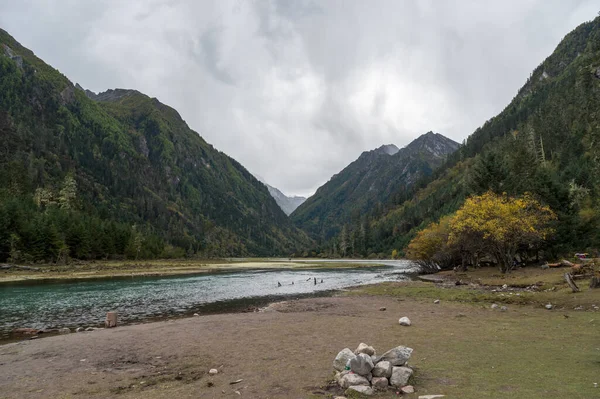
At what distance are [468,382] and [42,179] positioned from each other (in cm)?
21940

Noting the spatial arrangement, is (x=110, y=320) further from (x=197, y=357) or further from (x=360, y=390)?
(x=360, y=390)

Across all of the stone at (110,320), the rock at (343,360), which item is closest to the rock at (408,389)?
the rock at (343,360)

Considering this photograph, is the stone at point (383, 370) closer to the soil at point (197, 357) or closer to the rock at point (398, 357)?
the rock at point (398, 357)

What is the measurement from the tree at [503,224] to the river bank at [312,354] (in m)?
18.9

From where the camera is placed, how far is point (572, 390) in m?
9.52

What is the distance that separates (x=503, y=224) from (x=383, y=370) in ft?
142

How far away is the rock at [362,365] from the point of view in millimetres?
11211

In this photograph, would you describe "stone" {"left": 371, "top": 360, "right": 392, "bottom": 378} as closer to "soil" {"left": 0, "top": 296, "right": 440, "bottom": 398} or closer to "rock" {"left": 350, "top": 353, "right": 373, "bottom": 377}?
"rock" {"left": 350, "top": 353, "right": 373, "bottom": 377}

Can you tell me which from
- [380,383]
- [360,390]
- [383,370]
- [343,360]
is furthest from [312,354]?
[360,390]

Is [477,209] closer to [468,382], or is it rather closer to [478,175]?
[478,175]

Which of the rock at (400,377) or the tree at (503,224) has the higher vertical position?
the tree at (503,224)

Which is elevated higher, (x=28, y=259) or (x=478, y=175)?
(x=478, y=175)

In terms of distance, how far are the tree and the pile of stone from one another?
136 ft

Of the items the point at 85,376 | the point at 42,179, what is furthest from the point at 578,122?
the point at 42,179
